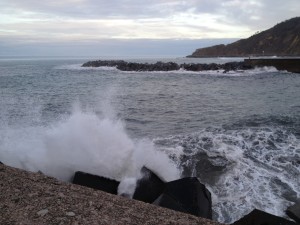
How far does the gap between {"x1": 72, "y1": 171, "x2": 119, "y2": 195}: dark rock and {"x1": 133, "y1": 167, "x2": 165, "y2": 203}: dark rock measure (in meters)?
0.40

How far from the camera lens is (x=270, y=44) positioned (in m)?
96.8

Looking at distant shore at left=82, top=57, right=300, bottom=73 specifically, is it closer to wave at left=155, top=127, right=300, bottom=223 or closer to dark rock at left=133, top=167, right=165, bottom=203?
wave at left=155, top=127, right=300, bottom=223

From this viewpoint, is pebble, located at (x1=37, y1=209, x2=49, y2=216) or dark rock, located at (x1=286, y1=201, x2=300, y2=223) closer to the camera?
pebble, located at (x1=37, y1=209, x2=49, y2=216)

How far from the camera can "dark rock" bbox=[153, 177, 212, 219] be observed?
4258mm

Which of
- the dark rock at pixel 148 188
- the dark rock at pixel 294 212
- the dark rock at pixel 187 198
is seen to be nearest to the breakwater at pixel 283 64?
the dark rock at pixel 294 212

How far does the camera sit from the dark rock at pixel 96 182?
16.8 feet

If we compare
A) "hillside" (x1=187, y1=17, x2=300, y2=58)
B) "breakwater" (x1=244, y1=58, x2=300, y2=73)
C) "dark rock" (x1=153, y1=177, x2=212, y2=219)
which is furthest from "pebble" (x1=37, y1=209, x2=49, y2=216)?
"hillside" (x1=187, y1=17, x2=300, y2=58)

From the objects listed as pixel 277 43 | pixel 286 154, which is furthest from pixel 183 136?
pixel 277 43

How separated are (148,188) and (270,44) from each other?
325 ft

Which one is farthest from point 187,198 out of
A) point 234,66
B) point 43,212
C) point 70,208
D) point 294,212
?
point 234,66

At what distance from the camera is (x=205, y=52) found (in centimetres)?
12650

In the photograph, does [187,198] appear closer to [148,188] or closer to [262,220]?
[148,188]

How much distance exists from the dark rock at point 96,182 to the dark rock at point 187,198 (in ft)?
3.27

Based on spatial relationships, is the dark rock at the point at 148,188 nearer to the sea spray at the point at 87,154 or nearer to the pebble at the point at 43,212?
the sea spray at the point at 87,154
